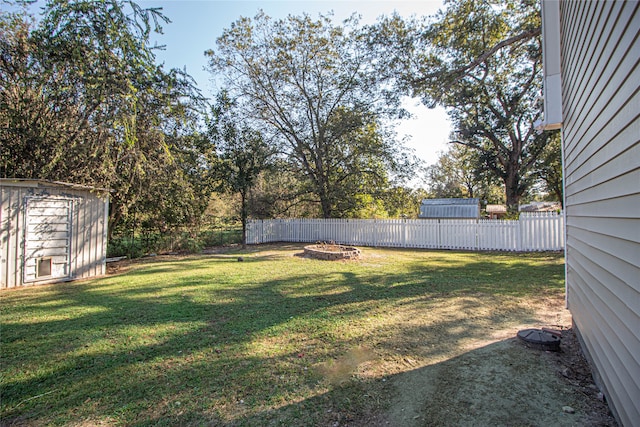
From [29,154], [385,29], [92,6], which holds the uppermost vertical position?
[385,29]

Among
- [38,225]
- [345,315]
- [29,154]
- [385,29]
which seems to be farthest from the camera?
[385,29]

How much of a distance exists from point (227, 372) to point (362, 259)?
7096 millimetres

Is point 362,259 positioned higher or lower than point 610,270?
lower

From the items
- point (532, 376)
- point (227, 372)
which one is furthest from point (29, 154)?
point (532, 376)

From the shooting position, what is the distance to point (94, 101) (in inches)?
184

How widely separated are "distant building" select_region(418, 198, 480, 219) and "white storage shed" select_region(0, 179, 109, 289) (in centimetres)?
2032

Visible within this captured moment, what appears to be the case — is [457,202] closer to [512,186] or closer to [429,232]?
[512,186]

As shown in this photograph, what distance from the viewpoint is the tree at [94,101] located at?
365 centimetres

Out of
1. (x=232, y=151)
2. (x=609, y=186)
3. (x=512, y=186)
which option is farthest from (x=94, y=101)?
(x=512, y=186)

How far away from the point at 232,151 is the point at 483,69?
458 inches

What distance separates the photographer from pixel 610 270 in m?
2.22

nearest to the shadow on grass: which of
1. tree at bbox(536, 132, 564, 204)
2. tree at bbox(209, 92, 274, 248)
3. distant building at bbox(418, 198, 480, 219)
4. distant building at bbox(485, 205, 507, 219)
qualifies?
Result: tree at bbox(209, 92, 274, 248)

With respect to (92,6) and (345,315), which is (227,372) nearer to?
(345,315)

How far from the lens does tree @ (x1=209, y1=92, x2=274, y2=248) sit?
42.9ft
